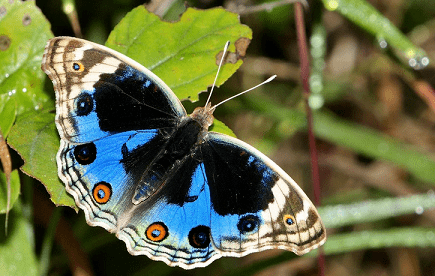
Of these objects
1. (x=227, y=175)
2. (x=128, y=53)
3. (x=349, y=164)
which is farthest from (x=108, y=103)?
(x=349, y=164)

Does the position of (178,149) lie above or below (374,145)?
above

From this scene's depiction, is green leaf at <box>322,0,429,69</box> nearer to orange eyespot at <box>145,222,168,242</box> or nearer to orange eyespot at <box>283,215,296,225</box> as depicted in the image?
orange eyespot at <box>283,215,296,225</box>

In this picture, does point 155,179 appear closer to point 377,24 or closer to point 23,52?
point 23,52

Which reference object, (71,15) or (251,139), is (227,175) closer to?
(71,15)

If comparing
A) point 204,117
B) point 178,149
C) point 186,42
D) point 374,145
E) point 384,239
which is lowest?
point 384,239

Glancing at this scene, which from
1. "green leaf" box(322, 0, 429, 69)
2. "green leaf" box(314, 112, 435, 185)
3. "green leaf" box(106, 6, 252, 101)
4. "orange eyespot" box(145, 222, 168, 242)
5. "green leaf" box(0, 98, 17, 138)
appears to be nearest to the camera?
"green leaf" box(0, 98, 17, 138)

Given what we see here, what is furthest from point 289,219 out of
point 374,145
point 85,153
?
point 374,145

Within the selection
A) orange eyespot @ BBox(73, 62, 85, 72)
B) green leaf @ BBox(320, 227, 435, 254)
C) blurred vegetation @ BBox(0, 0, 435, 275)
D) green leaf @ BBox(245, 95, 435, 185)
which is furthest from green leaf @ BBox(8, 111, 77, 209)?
green leaf @ BBox(320, 227, 435, 254)

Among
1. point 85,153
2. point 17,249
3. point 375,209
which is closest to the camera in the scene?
point 85,153
